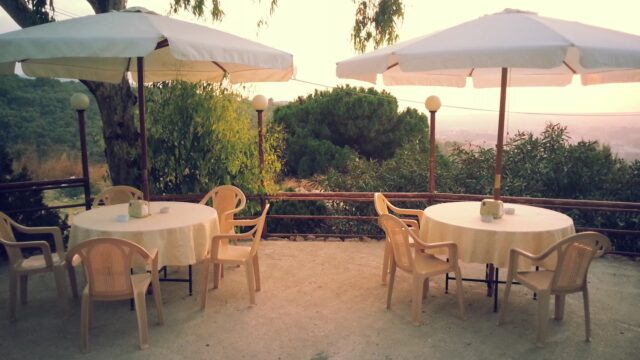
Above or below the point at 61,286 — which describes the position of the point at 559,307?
below

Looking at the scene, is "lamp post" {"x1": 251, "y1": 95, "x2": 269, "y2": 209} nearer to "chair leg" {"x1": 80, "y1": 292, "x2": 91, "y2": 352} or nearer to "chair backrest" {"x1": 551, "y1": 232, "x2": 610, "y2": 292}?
"chair leg" {"x1": 80, "y1": 292, "x2": 91, "y2": 352}

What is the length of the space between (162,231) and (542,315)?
8.79 feet

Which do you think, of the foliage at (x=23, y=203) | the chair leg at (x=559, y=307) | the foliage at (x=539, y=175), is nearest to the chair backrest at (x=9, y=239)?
the foliage at (x=23, y=203)

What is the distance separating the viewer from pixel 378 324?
349cm

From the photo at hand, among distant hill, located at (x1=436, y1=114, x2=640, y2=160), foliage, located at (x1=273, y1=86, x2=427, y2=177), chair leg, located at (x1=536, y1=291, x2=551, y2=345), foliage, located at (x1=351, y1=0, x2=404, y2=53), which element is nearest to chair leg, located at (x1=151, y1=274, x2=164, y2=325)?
chair leg, located at (x1=536, y1=291, x2=551, y2=345)

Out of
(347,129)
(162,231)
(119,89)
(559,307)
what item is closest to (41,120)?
Result: (347,129)

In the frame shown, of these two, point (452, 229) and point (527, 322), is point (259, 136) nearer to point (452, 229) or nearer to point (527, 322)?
point (452, 229)

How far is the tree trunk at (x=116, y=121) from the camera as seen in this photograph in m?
6.78

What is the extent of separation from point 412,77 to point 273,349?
315cm

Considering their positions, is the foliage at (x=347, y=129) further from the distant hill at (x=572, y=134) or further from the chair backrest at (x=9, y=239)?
the chair backrest at (x=9, y=239)

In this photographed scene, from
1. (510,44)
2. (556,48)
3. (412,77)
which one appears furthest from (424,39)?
(412,77)

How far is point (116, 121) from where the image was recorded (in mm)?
6906

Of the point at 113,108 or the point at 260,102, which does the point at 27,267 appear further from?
the point at 113,108

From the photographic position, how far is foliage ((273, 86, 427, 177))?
1270 cm
